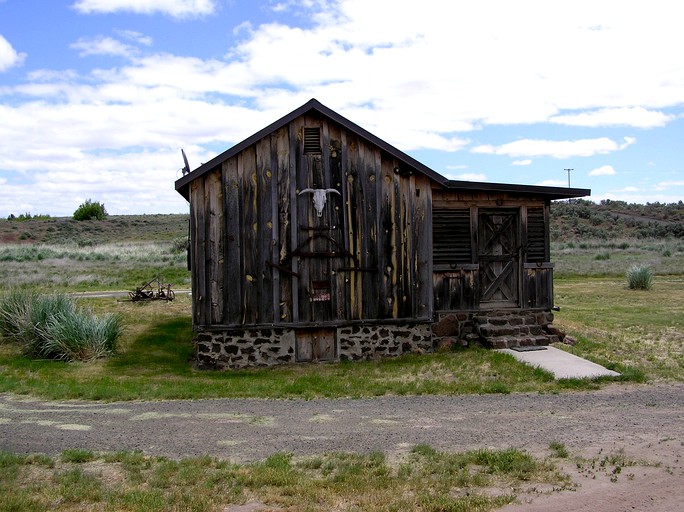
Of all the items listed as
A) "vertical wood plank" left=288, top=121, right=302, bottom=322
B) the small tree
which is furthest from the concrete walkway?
the small tree

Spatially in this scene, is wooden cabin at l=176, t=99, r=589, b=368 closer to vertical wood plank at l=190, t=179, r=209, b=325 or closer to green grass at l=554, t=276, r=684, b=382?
vertical wood plank at l=190, t=179, r=209, b=325

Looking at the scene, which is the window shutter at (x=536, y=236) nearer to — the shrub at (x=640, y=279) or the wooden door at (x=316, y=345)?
the wooden door at (x=316, y=345)

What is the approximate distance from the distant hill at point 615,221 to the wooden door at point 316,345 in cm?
4869

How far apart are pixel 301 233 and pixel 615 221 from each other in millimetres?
58358

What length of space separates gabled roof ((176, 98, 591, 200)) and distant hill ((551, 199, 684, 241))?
4680 cm

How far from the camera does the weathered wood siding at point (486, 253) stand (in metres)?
15.2

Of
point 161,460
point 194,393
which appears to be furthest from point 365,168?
point 161,460

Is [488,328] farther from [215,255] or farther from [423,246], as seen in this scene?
[215,255]

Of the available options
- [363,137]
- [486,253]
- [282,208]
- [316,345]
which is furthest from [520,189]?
[316,345]

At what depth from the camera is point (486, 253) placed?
15766 millimetres

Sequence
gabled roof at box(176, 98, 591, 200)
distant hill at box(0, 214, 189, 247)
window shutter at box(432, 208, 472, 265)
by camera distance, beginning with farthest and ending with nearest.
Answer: distant hill at box(0, 214, 189, 247) < window shutter at box(432, 208, 472, 265) < gabled roof at box(176, 98, 591, 200)

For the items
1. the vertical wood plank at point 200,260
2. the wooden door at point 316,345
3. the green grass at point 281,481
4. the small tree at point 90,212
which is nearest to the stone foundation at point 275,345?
the wooden door at point 316,345

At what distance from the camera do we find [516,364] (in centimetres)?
1291

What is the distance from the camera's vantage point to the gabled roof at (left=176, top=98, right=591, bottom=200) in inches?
550
